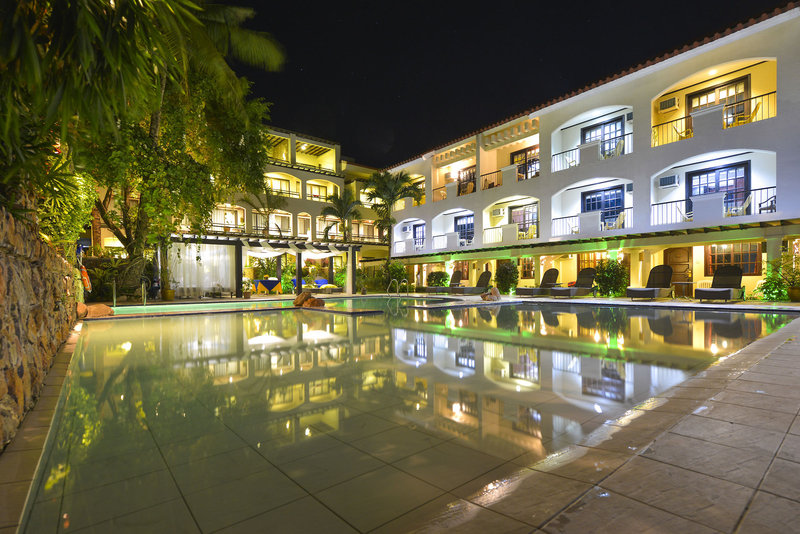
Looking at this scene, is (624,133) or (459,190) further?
(459,190)

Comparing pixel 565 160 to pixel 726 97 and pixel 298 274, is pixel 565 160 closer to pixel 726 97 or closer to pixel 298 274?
pixel 726 97

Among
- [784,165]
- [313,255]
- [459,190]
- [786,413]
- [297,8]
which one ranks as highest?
[297,8]

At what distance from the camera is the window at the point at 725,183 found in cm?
1405

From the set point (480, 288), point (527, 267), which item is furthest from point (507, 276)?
point (527, 267)

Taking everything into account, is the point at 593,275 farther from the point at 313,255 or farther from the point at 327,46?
the point at 327,46

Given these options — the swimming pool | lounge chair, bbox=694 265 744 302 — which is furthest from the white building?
the swimming pool

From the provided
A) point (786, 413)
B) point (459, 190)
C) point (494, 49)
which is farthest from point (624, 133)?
point (786, 413)

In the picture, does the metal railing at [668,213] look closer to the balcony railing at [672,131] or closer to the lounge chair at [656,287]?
the lounge chair at [656,287]

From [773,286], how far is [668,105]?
813cm

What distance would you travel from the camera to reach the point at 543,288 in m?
17.0

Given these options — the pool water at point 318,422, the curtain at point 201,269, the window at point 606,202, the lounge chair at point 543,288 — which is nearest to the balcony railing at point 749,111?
the window at point 606,202

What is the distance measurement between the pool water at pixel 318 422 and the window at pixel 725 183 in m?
11.8

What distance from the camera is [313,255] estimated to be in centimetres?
2225

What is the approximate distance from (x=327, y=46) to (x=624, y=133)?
18.0 meters
